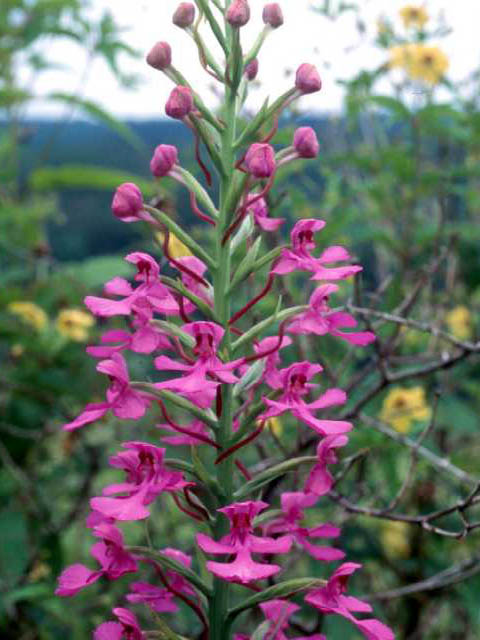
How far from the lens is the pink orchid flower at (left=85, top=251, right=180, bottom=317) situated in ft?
5.23

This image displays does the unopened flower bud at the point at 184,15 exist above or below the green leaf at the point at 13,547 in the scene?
above

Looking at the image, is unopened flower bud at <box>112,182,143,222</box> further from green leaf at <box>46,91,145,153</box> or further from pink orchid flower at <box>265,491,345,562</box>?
green leaf at <box>46,91,145,153</box>

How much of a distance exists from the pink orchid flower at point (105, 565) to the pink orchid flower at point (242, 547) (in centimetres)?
19

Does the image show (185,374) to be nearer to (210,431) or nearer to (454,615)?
(210,431)

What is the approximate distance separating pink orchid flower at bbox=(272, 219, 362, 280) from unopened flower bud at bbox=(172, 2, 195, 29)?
1.45 ft

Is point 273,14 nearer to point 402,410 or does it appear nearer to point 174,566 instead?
point 174,566

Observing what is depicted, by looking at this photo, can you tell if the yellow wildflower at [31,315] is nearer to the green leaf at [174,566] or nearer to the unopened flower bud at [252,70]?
the unopened flower bud at [252,70]

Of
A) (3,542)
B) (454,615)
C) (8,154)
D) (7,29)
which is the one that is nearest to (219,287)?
(3,542)

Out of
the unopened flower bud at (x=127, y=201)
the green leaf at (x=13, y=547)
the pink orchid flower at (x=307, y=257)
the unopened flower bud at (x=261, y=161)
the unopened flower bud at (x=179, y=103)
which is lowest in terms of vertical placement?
the green leaf at (x=13, y=547)

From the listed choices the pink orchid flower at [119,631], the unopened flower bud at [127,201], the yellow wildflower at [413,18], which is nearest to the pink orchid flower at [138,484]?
the pink orchid flower at [119,631]

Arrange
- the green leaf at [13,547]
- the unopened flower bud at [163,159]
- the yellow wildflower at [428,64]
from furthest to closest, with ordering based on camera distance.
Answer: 1. the yellow wildflower at [428,64]
2. the green leaf at [13,547]
3. the unopened flower bud at [163,159]

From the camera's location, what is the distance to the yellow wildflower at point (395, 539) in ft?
13.6

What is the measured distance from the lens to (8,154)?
4.56 metres

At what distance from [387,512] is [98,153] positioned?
456cm
